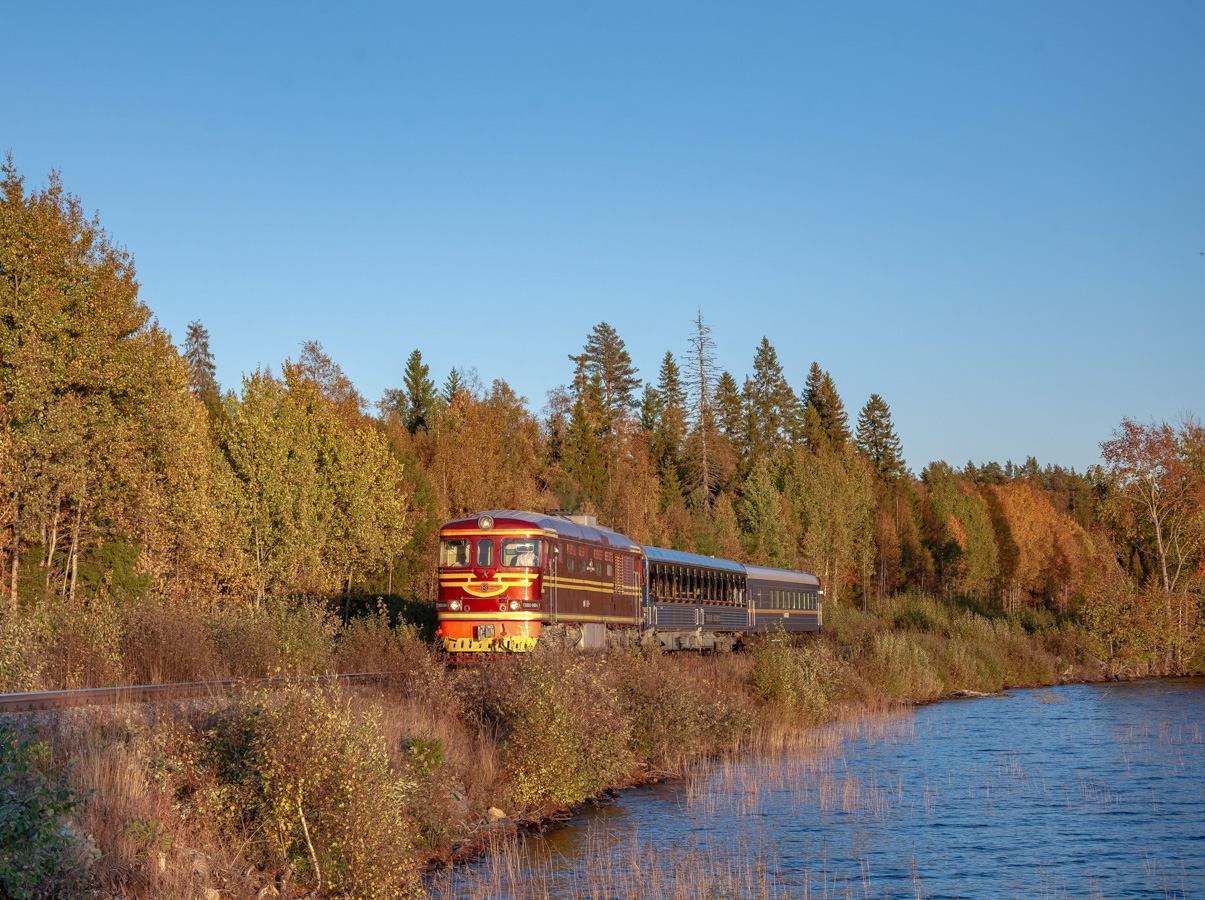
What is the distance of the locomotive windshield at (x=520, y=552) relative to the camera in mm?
22281

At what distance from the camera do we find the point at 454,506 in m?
51.2

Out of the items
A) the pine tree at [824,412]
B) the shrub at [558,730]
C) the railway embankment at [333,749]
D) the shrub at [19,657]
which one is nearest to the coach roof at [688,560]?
the railway embankment at [333,749]

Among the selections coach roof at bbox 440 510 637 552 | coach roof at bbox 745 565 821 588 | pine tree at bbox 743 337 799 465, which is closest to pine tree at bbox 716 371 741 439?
pine tree at bbox 743 337 799 465

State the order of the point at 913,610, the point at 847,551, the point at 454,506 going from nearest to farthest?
the point at 913,610, the point at 454,506, the point at 847,551

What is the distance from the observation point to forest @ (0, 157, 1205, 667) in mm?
27609

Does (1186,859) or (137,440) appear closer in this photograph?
(1186,859)

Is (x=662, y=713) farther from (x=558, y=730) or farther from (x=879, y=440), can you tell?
(x=879, y=440)

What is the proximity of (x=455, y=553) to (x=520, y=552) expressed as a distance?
1647 mm

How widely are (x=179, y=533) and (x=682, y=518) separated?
1198 inches

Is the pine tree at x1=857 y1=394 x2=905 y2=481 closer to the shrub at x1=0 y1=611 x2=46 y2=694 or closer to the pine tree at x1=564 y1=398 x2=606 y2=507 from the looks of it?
the pine tree at x1=564 y1=398 x2=606 y2=507

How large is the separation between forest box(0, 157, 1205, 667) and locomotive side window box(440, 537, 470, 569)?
22.4 ft

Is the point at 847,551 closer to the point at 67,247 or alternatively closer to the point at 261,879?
the point at 67,247

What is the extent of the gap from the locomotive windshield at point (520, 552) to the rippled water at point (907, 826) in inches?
216

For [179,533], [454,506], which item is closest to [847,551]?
[454,506]
